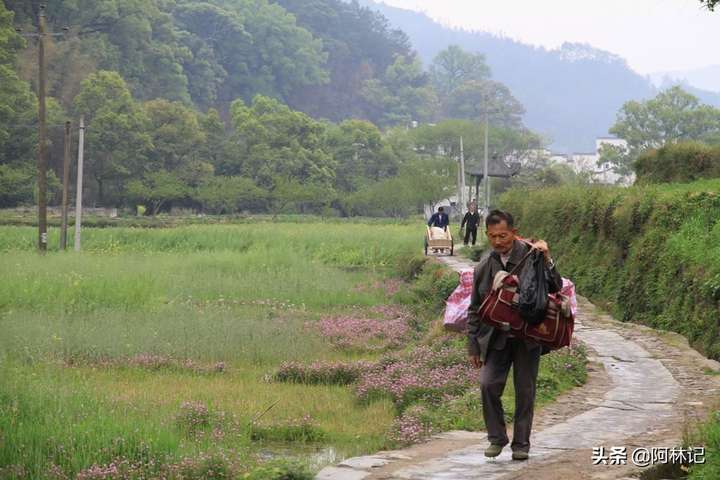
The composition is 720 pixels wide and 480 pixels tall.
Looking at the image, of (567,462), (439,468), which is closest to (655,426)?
(567,462)

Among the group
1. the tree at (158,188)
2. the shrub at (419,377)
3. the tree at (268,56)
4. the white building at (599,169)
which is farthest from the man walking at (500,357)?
the tree at (268,56)

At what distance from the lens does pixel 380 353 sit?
19.4 metres

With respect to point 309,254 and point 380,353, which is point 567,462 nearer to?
point 380,353

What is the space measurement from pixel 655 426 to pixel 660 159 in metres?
19.7

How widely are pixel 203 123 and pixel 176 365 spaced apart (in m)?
65.1

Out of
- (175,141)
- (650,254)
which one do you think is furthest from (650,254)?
(175,141)

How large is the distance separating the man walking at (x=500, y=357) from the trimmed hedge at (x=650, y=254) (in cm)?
620

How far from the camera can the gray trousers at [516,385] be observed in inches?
343

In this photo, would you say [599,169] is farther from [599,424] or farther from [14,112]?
[599,424]

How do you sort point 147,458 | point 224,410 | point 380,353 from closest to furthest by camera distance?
1. point 147,458
2. point 224,410
3. point 380,353

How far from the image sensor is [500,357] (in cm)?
873

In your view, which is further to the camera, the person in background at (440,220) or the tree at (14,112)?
the tree at (14,112)

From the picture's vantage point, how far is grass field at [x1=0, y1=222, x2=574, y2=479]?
10125mm

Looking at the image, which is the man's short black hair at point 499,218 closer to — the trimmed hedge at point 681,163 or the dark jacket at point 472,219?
the trimmed hedge at point 681,163
